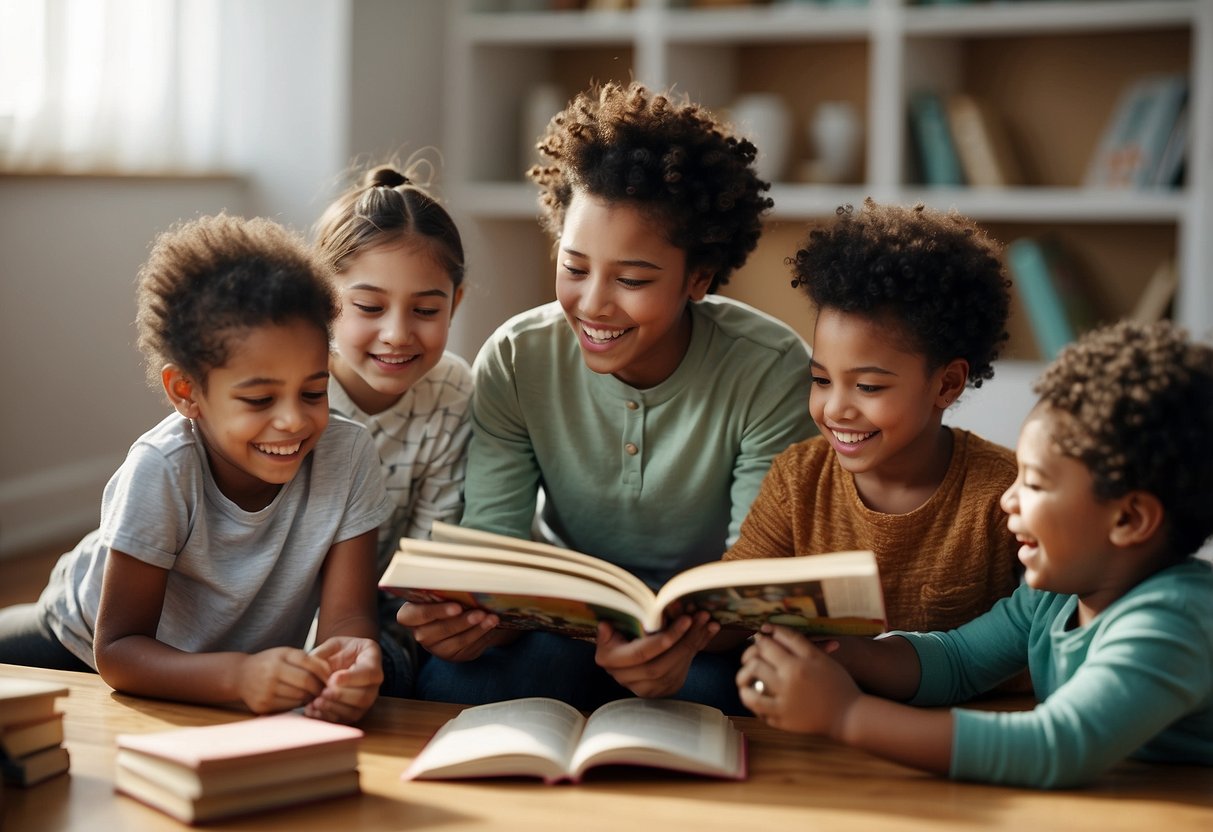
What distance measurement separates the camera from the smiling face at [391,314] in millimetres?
1803

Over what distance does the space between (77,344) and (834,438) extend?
7.83 ft

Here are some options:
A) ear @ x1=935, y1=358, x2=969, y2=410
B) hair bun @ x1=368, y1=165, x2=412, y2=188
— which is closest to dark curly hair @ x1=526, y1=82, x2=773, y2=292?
hair bun @ x1=368, y1=165, x2=412, y2=188

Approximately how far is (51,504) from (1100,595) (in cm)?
281

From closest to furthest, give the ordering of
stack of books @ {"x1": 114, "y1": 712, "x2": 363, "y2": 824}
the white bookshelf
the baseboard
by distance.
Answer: stack of books @ {"x1": 114, "y1": 712, "x2": 363, "y2": 824} → the baseboard → the white bookshelf

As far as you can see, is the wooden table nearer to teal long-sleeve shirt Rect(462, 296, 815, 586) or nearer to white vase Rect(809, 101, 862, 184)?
teal long-sleeve shirt Rect(462, 296, 815, 586)

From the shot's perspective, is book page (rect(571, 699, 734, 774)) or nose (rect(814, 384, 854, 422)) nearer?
book page (rect(571, 699, 734, 774))

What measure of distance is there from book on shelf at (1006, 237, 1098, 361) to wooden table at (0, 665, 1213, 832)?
8.47 feet

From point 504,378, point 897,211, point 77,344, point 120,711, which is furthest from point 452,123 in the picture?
point 120,711

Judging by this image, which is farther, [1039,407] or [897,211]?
[897,211]

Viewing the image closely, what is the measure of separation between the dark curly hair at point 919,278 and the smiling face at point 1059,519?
0.34m

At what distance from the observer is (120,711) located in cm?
136

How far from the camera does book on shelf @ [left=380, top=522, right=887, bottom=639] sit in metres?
1.16

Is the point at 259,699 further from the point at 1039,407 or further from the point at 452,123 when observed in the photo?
the point at 452,123

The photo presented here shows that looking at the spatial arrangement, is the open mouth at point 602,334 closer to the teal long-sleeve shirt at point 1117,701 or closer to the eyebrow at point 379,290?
the eyebrow at point 379,290
